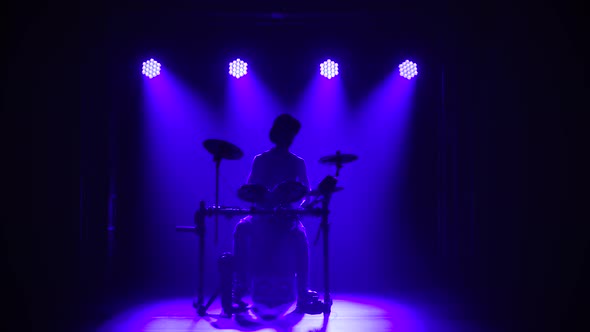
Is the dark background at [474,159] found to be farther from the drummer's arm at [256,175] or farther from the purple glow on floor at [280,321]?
the drummer's arm at [256,175]

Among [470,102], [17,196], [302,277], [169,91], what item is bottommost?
[302,277]

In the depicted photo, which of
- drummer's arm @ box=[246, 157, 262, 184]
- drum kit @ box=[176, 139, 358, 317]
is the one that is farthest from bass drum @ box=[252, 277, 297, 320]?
drummer's arm @ box=[246, 157, 262, 184]

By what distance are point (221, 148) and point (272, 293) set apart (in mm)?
1640

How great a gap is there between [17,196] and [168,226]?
2285mm

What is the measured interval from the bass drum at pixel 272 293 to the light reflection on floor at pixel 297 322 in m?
0.34

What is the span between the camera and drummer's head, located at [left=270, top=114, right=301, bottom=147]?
4730 mm

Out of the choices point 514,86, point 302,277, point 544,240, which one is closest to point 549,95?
point 514,86

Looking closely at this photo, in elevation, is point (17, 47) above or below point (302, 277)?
above

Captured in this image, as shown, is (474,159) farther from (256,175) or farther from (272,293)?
(272,293)

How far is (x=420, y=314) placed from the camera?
4.31 metres

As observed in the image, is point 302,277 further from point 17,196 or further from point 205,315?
point 17,196

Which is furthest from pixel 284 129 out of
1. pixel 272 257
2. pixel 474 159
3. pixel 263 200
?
pixel 474 159

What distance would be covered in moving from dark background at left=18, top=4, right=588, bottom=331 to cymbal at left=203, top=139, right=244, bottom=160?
1733 millimetres

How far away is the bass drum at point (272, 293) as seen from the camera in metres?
4.45
